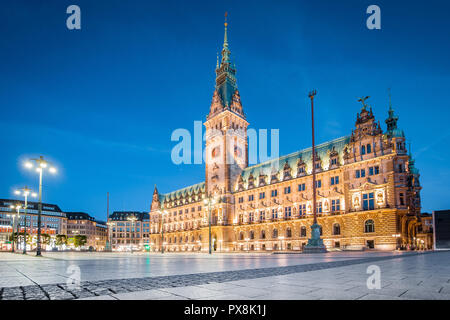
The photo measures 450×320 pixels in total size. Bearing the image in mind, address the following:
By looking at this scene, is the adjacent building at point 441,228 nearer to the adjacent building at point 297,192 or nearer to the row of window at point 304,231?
the adjacent building at point 297,192

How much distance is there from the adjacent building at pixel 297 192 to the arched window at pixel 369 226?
16 centimetres

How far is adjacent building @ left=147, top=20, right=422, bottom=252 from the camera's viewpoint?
50.8 meters

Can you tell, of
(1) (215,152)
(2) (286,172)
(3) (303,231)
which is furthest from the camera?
(1) (215,152)

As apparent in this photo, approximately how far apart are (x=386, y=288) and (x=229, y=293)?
11.6 feet

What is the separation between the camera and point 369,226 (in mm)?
51875

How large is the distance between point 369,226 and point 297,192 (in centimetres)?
1733

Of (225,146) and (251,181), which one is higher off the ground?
(225,146)

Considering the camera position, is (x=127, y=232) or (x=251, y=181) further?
(x=127, y=232)

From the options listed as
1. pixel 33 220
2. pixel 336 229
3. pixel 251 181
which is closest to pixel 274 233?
pixel 251 181

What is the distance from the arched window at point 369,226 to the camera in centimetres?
5138

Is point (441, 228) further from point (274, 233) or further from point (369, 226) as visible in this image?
point (274, 233)

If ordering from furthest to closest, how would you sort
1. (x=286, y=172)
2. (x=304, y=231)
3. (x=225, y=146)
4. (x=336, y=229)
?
1. (x=225, y=146)
2. (x=286, y=172)
3. (x=304, y=231)
4. (x=336, y=229)

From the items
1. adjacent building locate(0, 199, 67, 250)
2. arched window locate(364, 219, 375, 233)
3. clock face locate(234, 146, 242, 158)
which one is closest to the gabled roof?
clock face locate(234, 146, 242, 158)
